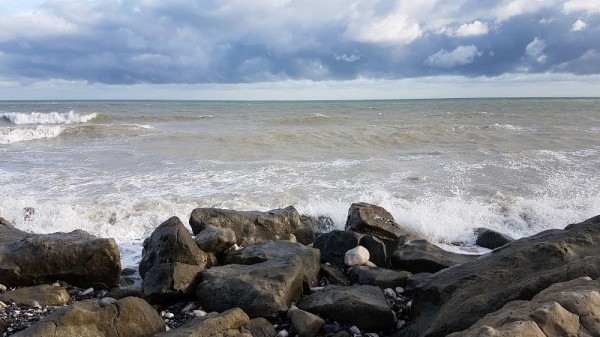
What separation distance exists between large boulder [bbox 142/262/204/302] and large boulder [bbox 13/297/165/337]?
33.3 inches

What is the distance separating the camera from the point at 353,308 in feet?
15.5

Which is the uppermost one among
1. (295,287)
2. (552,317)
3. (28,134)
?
(552,317)

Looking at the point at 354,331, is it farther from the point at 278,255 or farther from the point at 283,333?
the point at 278,255

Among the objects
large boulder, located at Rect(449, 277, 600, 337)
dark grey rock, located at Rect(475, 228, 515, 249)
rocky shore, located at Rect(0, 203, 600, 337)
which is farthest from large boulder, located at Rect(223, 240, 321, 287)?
dark grey rock, located at Rect(475, 228, 515, 249)

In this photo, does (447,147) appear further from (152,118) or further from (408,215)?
(152,118)

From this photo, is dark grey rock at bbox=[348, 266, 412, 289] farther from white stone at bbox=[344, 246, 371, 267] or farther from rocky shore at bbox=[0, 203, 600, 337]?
white stone at bbox=[344, 246, 371, 267]

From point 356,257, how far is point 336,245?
17.8 inches

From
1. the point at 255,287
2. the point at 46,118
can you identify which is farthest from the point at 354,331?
the point at 46,118

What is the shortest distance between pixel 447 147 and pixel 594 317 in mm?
17017

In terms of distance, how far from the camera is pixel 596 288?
124 inches

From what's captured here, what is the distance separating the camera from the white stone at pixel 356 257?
21.2ft

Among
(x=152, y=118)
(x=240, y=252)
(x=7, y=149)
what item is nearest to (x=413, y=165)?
(x=240, y=252)

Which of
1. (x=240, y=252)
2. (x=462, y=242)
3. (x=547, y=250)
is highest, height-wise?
(x=547, y=250)

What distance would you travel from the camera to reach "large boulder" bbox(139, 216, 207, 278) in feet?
19.4
